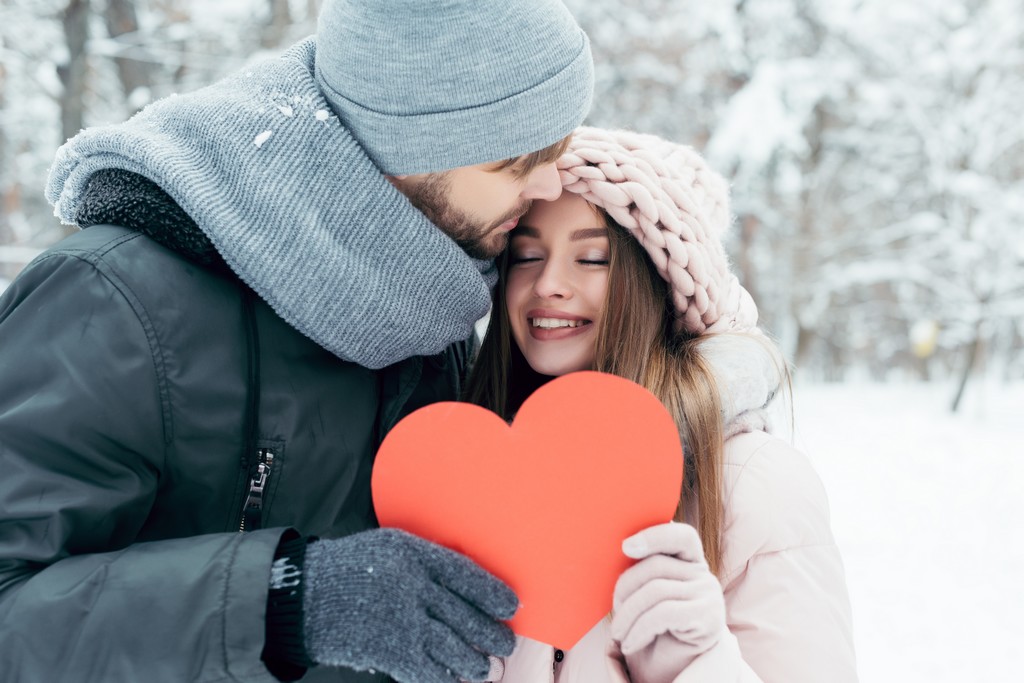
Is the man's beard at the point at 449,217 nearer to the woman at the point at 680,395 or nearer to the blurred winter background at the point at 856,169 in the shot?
the woman at the point at 680,395

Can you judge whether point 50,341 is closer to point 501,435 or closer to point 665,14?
point 501,435

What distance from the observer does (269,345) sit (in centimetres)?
132

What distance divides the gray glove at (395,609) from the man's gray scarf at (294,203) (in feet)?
1.33

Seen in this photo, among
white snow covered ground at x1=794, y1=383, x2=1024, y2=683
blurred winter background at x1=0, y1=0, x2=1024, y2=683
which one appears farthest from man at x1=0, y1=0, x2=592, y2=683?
blurred winter background at x1=0, y1=0, x2=1024, y2=683

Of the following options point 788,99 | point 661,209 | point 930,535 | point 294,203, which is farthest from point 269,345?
point 788,99

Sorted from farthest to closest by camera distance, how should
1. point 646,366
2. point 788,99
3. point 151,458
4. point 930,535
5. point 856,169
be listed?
point 856,169 → point 788,99 → point 930,535 → point 646,366 → point 151,458

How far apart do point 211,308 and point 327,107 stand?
44 cm

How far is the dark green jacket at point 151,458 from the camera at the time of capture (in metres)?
1.01

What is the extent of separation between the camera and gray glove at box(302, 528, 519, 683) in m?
1.04

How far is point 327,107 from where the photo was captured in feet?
4.51

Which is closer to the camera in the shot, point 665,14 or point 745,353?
point 745,353

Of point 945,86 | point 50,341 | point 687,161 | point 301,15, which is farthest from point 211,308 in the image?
point 945,86

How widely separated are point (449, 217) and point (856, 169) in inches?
666

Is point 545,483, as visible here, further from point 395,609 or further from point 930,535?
point 930,535
